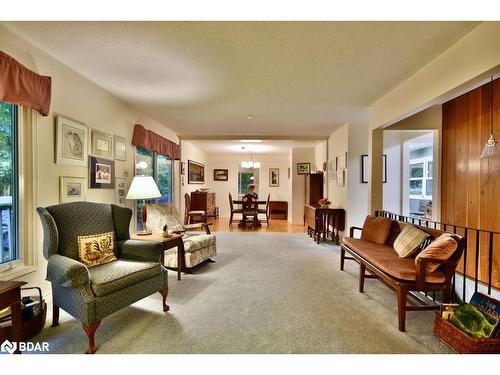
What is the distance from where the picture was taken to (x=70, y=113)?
99.9 inches

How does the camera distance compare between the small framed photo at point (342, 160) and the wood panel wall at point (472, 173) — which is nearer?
the wood panel wall at point (472, 173)

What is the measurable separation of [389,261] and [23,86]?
11.2 feet

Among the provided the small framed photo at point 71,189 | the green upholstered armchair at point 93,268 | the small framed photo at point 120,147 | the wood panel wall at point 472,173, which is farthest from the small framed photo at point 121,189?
the wood panel wall at point 472,173

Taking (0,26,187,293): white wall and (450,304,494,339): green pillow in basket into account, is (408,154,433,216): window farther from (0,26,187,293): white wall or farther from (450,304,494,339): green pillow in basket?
(0,26,187,293): white wall

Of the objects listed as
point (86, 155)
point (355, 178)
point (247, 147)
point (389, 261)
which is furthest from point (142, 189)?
point (247, 147)

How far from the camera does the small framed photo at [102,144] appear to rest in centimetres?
289

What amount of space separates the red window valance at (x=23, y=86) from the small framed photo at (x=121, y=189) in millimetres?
1376

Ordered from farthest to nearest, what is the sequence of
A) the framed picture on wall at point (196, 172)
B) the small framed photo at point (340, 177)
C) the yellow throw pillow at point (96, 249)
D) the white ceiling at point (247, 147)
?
the white ceiling at point (247, 147) → the framed picture on wall at point (196, 172) → the small framed photo at point (340, 177) → the yellow throw pillow at point (96, 249)

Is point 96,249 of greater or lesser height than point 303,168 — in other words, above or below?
below

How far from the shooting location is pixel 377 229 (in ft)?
9.99

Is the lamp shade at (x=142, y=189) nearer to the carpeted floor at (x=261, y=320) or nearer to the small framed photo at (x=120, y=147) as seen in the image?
the small framed photo at (x=120, y=147)

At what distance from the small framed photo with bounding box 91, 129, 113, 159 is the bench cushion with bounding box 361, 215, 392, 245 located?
Result: 350cm

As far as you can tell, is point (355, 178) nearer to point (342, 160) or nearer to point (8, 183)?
point (342, 160)
